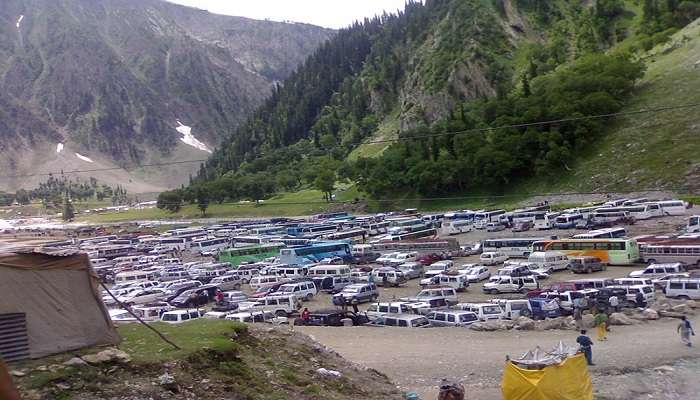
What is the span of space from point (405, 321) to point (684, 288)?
10842 mm

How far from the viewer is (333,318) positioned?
25.8 meters

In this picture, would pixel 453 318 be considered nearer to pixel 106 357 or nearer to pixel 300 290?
pixel 300 290

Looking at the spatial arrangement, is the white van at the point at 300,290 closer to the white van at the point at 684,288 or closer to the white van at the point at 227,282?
the white van at the point at 227,282

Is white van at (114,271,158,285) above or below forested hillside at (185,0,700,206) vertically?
below

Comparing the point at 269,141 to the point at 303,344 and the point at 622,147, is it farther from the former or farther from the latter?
the point at 303,344

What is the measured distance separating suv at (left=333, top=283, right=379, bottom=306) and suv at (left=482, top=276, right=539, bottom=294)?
Answer: 5764 millimetres

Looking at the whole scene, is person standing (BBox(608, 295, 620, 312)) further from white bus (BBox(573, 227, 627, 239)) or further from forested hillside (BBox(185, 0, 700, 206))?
white bus (BBox(573, 227, 627, 239))

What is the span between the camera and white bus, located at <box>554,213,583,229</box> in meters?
47.4

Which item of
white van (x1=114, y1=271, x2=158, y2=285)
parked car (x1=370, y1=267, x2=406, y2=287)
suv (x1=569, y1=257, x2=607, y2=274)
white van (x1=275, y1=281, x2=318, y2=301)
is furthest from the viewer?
white van (x1=114, y1=271, x2=158, y2=285)

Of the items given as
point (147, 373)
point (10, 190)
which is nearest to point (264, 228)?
point (147, 373)

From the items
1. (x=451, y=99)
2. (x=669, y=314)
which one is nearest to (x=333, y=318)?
(x=669, y=314)

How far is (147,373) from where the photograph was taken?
10.6m

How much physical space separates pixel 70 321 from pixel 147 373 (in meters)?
1.86

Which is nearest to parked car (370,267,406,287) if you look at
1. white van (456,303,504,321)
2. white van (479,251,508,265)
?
white van (479,251,508,265)
